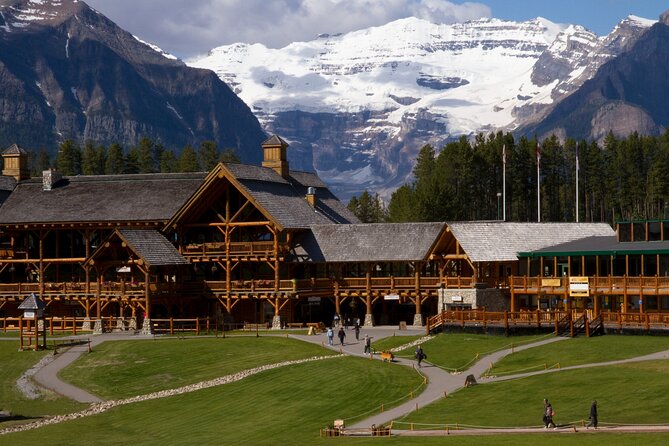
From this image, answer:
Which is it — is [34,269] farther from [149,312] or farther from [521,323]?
[521,323]

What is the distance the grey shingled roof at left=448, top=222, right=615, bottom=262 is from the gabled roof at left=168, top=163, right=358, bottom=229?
1309 centimetres

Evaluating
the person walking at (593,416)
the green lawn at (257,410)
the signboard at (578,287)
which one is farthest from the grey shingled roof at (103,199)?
the person walking at (593,416)

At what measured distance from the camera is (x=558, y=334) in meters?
82.2

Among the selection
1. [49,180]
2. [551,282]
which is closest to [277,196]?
[49,180]

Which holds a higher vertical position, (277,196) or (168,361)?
(277,196)

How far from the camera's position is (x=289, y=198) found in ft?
357

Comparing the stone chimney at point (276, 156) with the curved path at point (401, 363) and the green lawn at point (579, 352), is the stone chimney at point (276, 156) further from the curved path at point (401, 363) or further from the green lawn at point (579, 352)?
the green lawn at point (579, 352)

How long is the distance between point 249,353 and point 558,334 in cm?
1888

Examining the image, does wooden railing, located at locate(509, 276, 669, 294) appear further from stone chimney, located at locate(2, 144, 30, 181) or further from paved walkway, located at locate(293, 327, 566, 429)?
stone chimney, located at locate(2, 144, 30, 181)

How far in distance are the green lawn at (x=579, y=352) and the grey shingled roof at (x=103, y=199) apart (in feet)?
120

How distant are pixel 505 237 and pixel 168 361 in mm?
28045

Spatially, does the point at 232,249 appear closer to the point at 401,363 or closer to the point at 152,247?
the point at 152,247

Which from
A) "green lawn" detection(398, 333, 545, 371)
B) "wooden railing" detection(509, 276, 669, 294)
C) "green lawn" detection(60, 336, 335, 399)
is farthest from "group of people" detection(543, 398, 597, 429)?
"wooden railing" detection(509, 276, 669, 294)

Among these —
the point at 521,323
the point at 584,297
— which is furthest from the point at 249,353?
the point at 584,297
